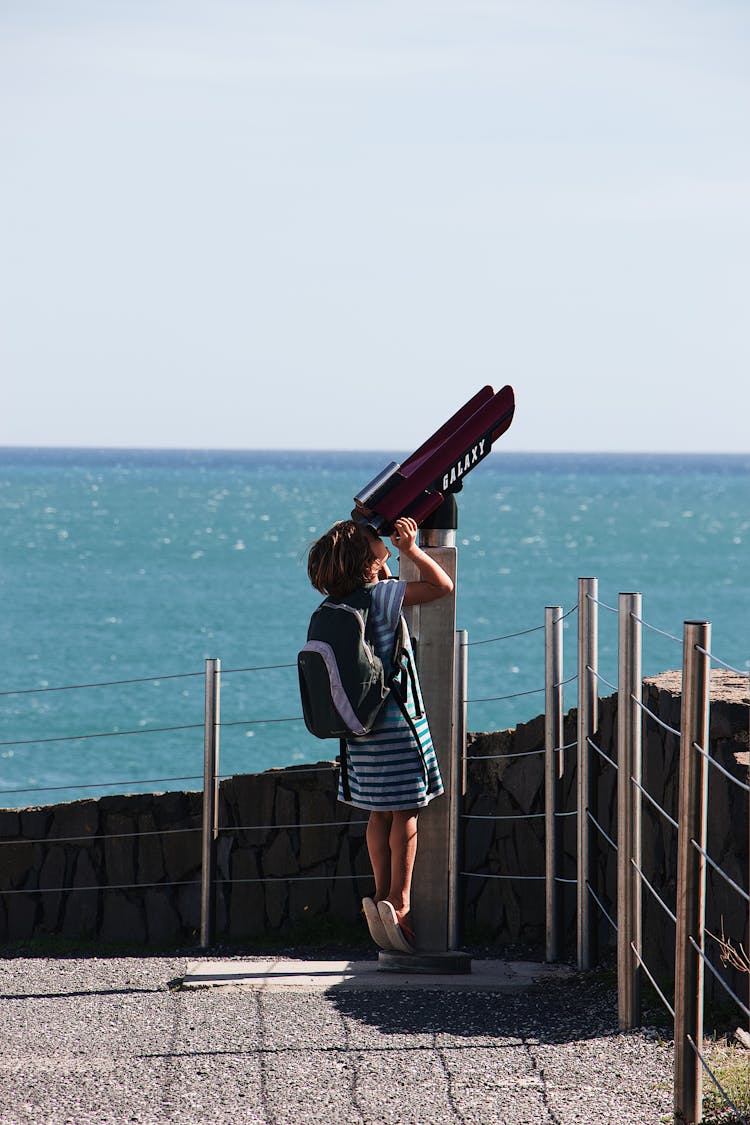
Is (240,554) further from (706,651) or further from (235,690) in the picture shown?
(706,651)

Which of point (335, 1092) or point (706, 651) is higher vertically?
point (706, 651)

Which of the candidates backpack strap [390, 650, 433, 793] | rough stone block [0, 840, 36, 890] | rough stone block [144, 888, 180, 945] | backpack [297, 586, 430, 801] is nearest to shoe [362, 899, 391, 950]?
backpack strap [390, 650, 433, 793]

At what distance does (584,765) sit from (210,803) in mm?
1804

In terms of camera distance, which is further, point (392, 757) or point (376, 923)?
point (376, 923)

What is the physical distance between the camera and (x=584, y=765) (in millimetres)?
4938

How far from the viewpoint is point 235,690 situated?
114ft

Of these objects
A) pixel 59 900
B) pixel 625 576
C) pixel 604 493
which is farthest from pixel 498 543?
pixel 59 900

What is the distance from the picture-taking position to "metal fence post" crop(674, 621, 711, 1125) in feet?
10.3

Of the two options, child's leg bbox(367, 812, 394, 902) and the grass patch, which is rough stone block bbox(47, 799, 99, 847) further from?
the grass patch

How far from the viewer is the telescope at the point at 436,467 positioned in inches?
193

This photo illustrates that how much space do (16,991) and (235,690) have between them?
29708 millimetres

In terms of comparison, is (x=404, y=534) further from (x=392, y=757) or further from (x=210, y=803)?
(x=210, y=803)

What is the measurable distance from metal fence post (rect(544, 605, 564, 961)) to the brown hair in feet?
2.82

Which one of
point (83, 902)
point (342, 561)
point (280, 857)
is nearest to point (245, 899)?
point (280, 857)
